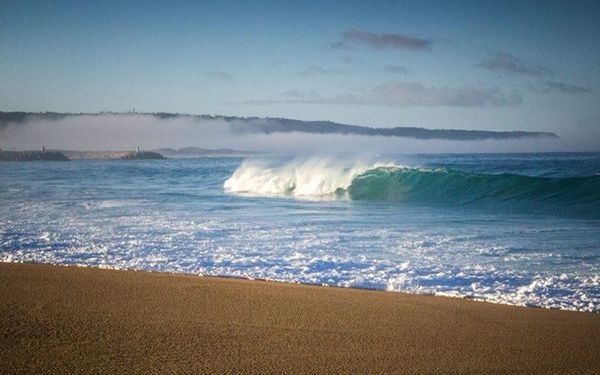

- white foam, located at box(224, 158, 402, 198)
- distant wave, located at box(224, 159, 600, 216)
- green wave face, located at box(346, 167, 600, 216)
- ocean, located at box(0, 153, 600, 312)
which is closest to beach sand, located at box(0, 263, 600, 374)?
ocean, located at box(0, 153, 600, 312)

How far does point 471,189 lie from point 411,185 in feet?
7.74

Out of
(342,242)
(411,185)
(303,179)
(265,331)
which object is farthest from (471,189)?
(265,331)

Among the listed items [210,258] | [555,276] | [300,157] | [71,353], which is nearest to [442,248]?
[555,276]

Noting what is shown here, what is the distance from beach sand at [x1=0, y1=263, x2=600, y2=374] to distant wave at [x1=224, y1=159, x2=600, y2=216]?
11.8m

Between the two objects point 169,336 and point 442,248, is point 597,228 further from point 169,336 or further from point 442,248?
point 169,336

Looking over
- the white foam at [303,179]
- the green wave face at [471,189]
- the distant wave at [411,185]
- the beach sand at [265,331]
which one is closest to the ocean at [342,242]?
the green wave face at [471,189]

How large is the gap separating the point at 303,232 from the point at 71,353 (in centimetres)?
606

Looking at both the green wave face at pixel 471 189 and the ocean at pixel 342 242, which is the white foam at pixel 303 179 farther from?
the ocean at pixel 342 242

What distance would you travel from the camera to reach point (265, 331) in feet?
10.7

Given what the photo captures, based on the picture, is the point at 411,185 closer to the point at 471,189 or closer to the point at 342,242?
the point at 471,189

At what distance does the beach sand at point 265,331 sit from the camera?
273 cm

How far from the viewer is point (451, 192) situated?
728 inches

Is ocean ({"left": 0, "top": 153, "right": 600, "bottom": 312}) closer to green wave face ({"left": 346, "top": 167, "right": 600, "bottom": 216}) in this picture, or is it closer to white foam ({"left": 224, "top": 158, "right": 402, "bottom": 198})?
green wave face ({"left": 346, "top": 167, "right": 600, "bottom": 216})

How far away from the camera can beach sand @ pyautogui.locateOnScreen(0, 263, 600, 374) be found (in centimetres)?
273
